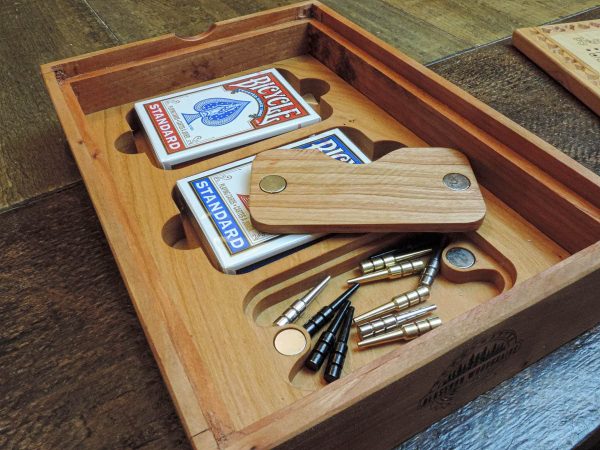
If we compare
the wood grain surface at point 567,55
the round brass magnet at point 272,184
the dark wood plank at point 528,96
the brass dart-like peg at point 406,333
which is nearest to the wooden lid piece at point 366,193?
the round brass magnet at point 272,184

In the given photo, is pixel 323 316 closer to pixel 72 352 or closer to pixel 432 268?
pixel 432 268

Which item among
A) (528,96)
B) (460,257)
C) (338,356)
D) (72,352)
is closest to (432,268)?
(460,257)

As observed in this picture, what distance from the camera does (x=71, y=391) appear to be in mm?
478

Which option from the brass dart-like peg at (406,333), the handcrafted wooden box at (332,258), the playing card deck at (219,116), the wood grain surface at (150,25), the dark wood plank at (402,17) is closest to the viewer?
the handcrafted wooden box at (332,258)

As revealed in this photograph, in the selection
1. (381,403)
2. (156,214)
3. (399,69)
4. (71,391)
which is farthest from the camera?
(399,69)

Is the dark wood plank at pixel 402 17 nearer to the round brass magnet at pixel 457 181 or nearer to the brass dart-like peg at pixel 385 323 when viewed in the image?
the round brass magnet at pixel 457 181

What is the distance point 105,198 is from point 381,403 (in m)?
0.34

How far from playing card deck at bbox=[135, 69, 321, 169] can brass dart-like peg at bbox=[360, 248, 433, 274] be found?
244 millimetres

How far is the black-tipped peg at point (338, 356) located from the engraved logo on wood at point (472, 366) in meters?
0.08

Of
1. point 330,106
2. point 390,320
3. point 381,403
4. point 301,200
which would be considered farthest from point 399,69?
point 381,403

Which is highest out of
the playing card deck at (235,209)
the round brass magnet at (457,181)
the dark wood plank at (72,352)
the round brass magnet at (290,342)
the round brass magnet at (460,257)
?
the round brass magnet at (457,181)

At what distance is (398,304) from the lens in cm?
51

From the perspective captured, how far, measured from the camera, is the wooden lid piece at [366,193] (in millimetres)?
541

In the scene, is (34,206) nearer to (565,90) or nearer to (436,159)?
(436,159)
